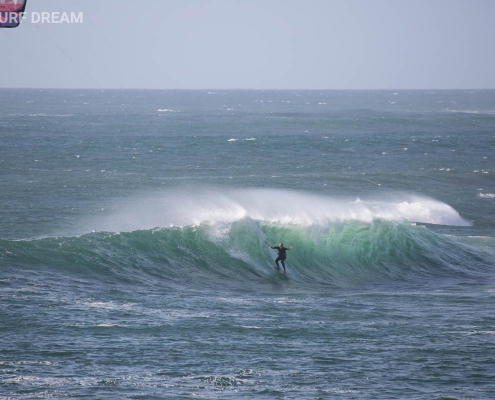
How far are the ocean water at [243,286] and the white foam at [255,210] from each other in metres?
0.13

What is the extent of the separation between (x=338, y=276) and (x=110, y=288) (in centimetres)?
784

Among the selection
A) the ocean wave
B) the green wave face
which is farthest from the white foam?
the green wave face

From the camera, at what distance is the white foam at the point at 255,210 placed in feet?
85.5

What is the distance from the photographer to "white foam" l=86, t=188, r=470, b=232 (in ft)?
85.5

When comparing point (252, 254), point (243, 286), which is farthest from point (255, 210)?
point (243, 286)

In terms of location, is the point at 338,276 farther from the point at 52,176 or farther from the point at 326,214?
the point at 52,176

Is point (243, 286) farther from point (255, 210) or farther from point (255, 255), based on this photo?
point (255, 210)

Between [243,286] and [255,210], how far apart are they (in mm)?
7717

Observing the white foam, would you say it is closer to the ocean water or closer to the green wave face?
the ocean water

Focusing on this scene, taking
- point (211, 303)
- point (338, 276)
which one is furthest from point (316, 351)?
point (338, 276)

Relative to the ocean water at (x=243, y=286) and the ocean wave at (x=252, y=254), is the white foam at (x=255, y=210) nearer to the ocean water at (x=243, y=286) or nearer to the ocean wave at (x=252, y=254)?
the ocean water at (x=243, y=286)

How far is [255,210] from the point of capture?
27562 millimetres

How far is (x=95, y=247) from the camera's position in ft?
69.8

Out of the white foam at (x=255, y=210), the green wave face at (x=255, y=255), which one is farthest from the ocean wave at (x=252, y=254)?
the white foam at (x=255, y=210)
